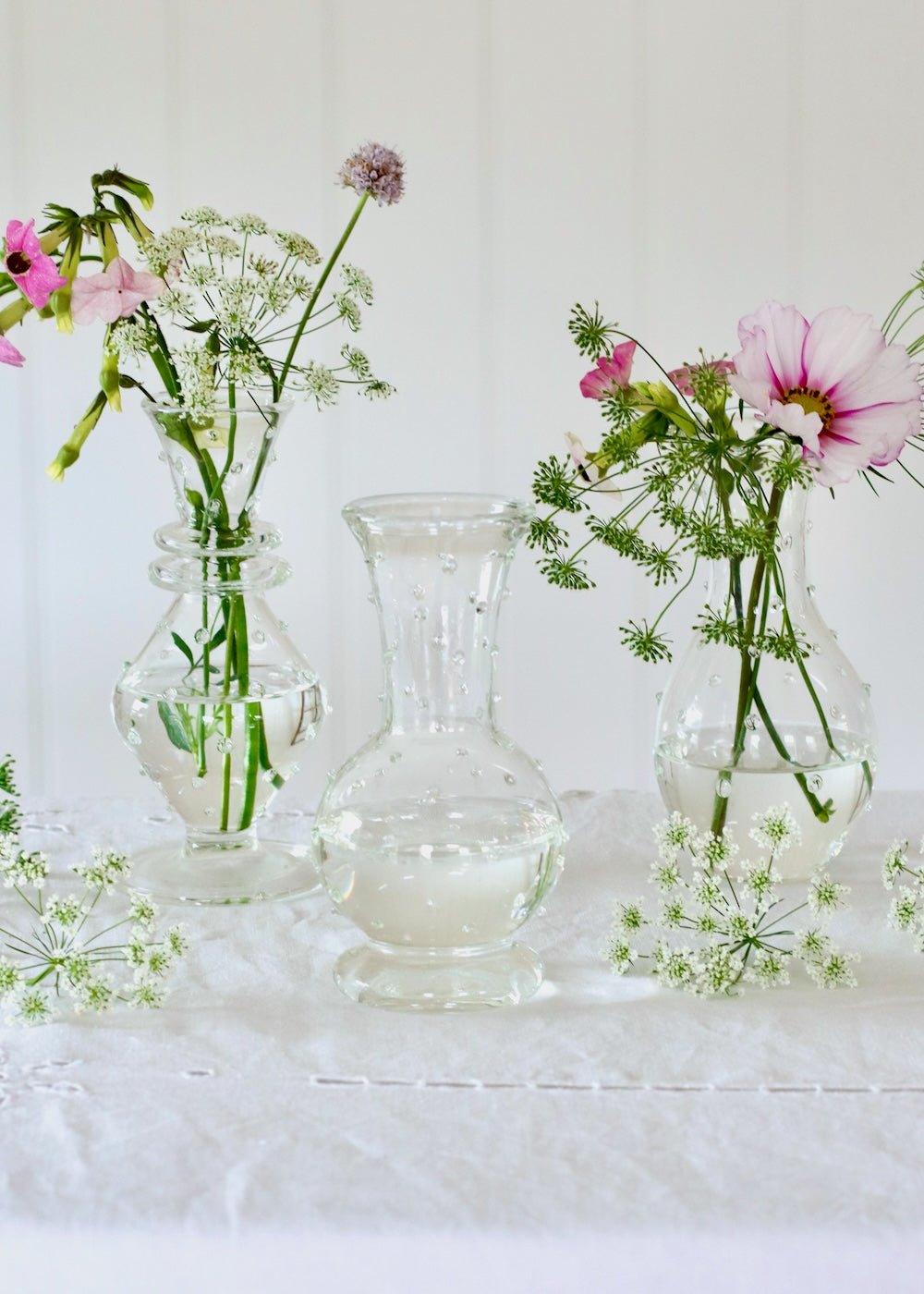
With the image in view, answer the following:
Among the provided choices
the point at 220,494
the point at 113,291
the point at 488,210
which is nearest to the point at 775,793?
the point at 220,494

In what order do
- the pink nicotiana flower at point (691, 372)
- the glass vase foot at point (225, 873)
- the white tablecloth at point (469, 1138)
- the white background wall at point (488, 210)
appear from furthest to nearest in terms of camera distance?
1. the white background wall at point (488, 210)
2. the glass vase foot at point (225, 873)
3. the pink nicotiana flower at point (691, 372)
4. the white tablecloth at point (469, 1138)

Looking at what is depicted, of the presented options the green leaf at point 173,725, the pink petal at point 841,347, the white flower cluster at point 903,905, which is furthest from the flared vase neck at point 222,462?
the white flower cluster at point 903,905

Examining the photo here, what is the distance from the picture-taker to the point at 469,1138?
0.57m

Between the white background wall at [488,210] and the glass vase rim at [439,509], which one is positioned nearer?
the glass vase rim at [439,509]

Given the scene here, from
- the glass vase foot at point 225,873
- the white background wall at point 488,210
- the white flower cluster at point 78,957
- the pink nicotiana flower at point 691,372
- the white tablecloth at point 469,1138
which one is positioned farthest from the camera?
the white background wall at point 488,210

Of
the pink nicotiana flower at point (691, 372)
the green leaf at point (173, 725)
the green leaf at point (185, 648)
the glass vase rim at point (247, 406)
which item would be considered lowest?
the green leaf at point (173, 725)

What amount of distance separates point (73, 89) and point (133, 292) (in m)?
1.27

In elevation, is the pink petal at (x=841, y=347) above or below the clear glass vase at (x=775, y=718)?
above

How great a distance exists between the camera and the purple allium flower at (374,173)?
2.84 ft

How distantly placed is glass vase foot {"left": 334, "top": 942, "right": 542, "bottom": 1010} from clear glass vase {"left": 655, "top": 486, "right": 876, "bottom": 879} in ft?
0.61

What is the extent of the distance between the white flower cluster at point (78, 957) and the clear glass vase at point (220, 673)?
0.11 meters

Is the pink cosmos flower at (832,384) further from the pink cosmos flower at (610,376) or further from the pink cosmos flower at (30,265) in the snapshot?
the pink cosmos flower at (30,265)

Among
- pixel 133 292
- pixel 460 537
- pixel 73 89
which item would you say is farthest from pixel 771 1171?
pixel 73 89

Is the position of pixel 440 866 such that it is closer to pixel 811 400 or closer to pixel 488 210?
pixel 811 400
